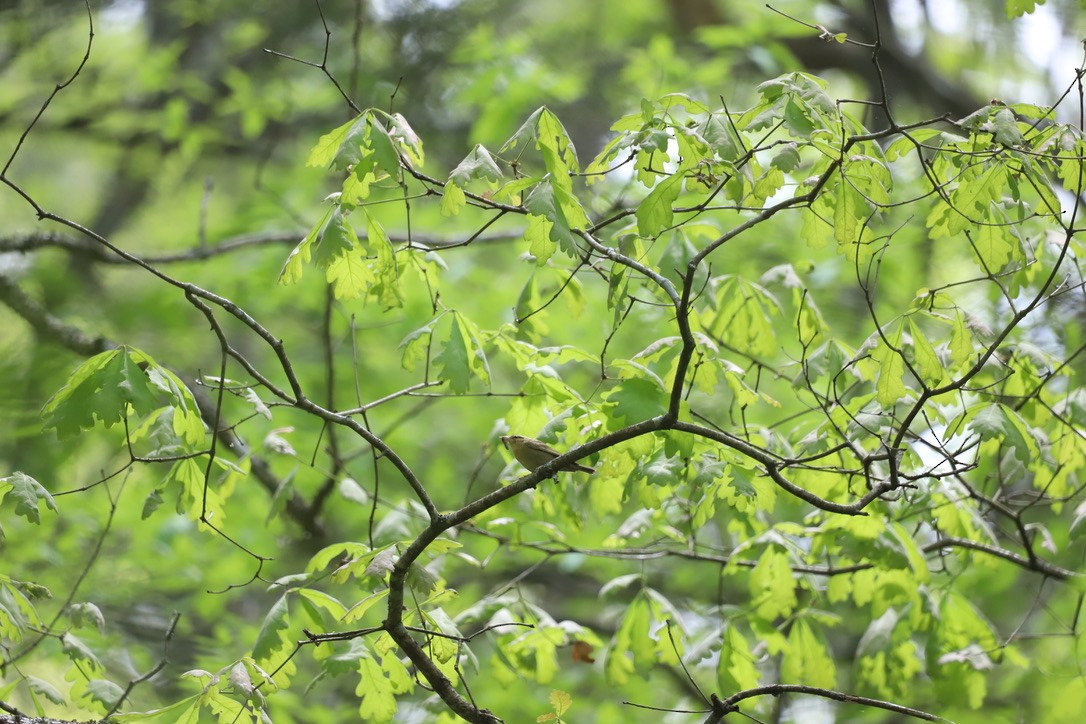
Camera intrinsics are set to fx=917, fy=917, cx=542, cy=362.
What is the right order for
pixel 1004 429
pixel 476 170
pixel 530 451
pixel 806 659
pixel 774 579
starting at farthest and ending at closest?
pixel 806 659 → pixel 774 579 → pixel 530 451 → pixel 1004 429 → pixel 476 170

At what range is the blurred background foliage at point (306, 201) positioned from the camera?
3.73 meters

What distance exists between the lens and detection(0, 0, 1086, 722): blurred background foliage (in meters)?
3.73

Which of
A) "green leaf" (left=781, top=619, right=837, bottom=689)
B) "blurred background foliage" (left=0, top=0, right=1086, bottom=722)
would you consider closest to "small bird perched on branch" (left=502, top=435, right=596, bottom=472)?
"green leaf" (left=781, top=619, right=837, bottom=689)

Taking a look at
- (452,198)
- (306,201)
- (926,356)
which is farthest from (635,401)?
(306,201)

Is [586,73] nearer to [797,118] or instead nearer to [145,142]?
[145,142]

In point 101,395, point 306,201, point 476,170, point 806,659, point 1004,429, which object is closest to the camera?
point 101,395

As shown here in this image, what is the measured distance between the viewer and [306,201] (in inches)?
251

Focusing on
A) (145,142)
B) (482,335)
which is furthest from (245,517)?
(482,335)

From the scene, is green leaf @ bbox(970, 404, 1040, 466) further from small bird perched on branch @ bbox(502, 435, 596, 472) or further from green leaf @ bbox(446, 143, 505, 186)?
green leaf @ bbox(446, 143, 505, 186)

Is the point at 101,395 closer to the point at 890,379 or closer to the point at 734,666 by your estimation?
the point at 890,379

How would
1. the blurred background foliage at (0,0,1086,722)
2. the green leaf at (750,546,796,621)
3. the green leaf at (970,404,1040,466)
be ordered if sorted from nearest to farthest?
the green leaf at (970,404,1040,466)
the green leaf at (750,546,796,621)
the blurred background foliage at (0,0,1086,722)

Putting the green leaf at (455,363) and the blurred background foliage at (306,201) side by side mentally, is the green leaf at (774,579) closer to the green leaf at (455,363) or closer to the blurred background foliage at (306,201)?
the green leaf at (455,363)

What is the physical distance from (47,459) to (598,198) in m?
2.12

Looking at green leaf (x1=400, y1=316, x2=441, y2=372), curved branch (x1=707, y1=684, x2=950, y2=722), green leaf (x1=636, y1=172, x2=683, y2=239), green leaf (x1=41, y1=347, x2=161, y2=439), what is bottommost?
curved branch (x1=707, y1=684, x2=950, y2=722)
